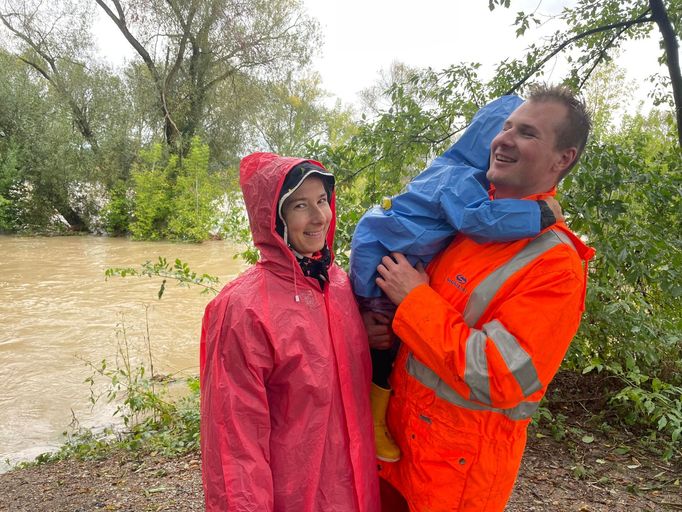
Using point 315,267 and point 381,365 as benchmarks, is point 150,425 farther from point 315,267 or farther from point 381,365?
point 315,267

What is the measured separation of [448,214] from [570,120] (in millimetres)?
442

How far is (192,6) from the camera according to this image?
1780cm

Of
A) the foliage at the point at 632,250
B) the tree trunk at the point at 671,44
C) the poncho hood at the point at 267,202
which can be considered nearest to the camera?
the poncho hood at the point at 267,202

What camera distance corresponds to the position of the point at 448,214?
5.19 ft

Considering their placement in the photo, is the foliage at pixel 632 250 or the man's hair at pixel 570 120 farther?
the foliage at pixel 632 250

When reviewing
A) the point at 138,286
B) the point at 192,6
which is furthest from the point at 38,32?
the point at 138,286

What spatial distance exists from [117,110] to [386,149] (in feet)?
60.5

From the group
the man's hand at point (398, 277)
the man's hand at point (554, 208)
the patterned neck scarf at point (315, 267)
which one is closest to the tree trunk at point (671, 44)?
the man's hand at point (554, 208)

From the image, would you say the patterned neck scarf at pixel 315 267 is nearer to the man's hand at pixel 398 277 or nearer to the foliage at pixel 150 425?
the man's hand at pixel 398 277

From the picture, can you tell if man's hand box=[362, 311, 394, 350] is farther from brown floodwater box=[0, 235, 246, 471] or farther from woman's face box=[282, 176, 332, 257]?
brown floodwater box=[0, 235, 246, 471]

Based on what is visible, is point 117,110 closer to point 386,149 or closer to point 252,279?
point 386,149

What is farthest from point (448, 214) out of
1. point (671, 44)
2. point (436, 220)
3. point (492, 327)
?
point (671, 44)

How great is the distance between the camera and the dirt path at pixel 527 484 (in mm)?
3178

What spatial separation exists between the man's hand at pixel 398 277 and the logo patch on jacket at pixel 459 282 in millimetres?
78
